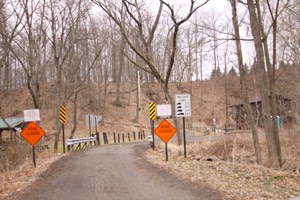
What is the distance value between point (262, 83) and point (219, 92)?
178ft

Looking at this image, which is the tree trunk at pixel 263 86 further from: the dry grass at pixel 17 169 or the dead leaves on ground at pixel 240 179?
the dry grass at pixel 17 169

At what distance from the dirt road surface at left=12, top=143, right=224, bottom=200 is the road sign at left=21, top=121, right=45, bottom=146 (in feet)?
5.17

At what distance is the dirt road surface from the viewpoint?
282 inches

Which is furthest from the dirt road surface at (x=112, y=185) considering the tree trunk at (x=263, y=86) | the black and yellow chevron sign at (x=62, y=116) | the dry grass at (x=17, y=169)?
the black and yellow chevron sign at (x=62, y=116)

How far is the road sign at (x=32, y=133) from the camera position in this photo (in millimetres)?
11805

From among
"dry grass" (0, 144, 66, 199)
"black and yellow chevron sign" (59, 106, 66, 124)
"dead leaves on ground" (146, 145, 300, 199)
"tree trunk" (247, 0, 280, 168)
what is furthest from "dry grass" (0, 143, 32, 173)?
"tree trunk" (247, 0, 280, 168)

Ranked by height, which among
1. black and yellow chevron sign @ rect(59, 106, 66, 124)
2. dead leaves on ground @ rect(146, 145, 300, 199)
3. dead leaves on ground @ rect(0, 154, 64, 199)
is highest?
black and yellow chevron sign @ rect(59, 106, 66, 124)

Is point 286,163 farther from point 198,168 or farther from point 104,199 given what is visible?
point 104,199

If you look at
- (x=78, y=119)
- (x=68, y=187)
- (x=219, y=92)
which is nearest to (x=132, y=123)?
(x=78, y=119)

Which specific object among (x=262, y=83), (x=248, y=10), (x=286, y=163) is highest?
(x=248, y=10)

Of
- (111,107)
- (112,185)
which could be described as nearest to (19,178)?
(112,185)

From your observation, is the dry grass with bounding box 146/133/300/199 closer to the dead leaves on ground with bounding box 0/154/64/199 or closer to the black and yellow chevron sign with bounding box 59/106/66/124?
the dead leaves on ground with bounding box 0/154/64/199

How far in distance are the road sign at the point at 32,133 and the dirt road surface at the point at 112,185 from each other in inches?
62.0

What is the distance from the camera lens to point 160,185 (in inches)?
321
